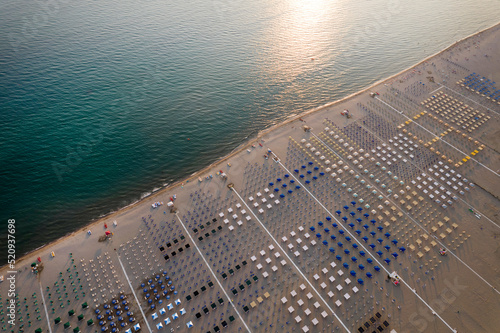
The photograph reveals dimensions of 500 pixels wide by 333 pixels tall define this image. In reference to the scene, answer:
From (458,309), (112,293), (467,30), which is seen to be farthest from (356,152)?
(467,30)

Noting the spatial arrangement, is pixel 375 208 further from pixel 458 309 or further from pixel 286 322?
pixel 286 322
